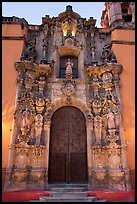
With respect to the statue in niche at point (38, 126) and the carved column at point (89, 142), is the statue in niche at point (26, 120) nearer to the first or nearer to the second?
the statue in niche at point (38, 126)

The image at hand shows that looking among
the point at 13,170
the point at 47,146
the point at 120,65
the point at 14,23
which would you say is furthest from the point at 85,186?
the point at 14,23

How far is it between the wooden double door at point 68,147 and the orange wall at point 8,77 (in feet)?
6.32

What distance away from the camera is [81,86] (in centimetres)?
934

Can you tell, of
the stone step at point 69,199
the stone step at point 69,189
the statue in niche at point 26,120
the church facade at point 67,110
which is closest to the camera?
the stone step at point 69,199

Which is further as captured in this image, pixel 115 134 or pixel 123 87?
pixel 123 87

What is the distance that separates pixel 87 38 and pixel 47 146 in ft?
22.0

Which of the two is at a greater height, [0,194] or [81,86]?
[81,86]

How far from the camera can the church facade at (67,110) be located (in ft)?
25.0

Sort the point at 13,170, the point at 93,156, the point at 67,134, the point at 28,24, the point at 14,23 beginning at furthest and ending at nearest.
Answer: the point at 28,24
the point at 14,23
the point at 67,134
the point at 93,156
the point at 13,170

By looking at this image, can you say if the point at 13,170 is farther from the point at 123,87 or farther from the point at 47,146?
the point at 123,87

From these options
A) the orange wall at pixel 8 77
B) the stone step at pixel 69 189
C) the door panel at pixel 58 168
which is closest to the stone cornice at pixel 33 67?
the orange wall at pixel 8 77

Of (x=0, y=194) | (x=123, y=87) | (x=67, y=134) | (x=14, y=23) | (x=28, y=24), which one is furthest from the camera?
(x=28, y=24)

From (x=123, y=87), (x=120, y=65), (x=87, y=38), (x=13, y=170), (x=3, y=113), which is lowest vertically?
(x=13, y=170)

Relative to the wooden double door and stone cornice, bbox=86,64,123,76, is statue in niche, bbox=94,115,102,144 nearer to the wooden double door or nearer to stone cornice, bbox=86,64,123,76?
the wooden double door
